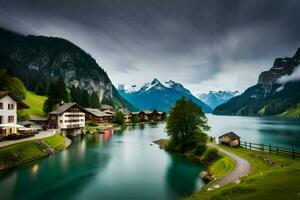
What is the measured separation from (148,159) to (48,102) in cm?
8520

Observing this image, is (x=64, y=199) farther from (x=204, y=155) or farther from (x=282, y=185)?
(x=204, y=155)

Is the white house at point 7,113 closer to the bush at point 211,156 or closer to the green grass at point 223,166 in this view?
the bush at point 211,156

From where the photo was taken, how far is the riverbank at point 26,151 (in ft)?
150

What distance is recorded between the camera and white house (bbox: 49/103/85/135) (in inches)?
4208

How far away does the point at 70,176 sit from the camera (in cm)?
4169

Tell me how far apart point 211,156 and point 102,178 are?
24213 mm

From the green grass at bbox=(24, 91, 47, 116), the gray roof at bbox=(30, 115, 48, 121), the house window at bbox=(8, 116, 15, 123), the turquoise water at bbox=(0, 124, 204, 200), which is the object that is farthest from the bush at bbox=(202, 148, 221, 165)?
the green grass at bbox=(24, 91, 47, 116)

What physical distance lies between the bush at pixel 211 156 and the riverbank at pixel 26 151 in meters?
36.3

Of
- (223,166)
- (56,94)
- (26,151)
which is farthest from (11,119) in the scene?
(56,94)

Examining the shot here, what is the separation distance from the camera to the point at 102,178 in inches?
1618

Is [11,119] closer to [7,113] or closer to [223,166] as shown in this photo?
[7,113]

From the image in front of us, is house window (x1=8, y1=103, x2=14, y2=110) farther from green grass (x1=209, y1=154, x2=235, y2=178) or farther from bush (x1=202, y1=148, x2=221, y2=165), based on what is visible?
green grass (x1=209, y1=154, x2=235, y2=178)

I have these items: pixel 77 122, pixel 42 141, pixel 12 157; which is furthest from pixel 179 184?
pixel 77 122

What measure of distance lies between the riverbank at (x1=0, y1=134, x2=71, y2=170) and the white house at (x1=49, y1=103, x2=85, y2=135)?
41282mm
